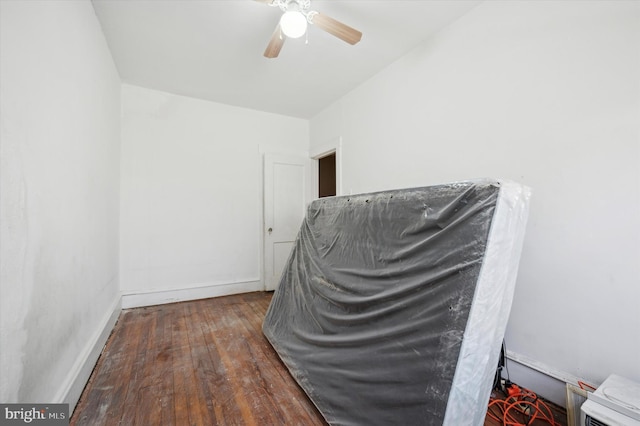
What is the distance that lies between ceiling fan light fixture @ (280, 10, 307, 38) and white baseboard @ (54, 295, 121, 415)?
8.41 ft

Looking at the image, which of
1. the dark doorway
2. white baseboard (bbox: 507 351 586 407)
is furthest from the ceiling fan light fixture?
the dark doorway

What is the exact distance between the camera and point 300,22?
1699 millimetres

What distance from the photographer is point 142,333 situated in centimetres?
249

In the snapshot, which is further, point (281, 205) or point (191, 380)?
point (281, 205)

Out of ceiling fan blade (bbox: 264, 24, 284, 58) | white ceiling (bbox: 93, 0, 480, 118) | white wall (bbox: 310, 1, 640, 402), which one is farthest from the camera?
white ceiling (bbox: 93, 0, 480, 118)

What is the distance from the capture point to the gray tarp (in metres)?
1.05

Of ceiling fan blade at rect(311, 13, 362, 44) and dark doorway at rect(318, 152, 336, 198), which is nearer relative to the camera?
ceiling fan blade at rect(311, 13, 362, 44)

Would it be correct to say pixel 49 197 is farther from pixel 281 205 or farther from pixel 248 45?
pixel 281 205

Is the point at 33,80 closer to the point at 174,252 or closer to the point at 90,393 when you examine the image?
the point at 90,393

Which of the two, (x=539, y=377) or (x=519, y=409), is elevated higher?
(x=539, y=377)

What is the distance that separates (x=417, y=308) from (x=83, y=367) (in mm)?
2154

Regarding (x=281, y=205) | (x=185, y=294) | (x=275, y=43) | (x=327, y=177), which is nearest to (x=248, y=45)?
(x=275, y=43)

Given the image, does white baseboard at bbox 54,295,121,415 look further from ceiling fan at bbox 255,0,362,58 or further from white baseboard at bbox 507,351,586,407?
white baseboard at bbox 507,351,586,407

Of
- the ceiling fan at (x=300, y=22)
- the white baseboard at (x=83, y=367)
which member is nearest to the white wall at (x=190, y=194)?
the white baseboard at (x=83, y=367)
